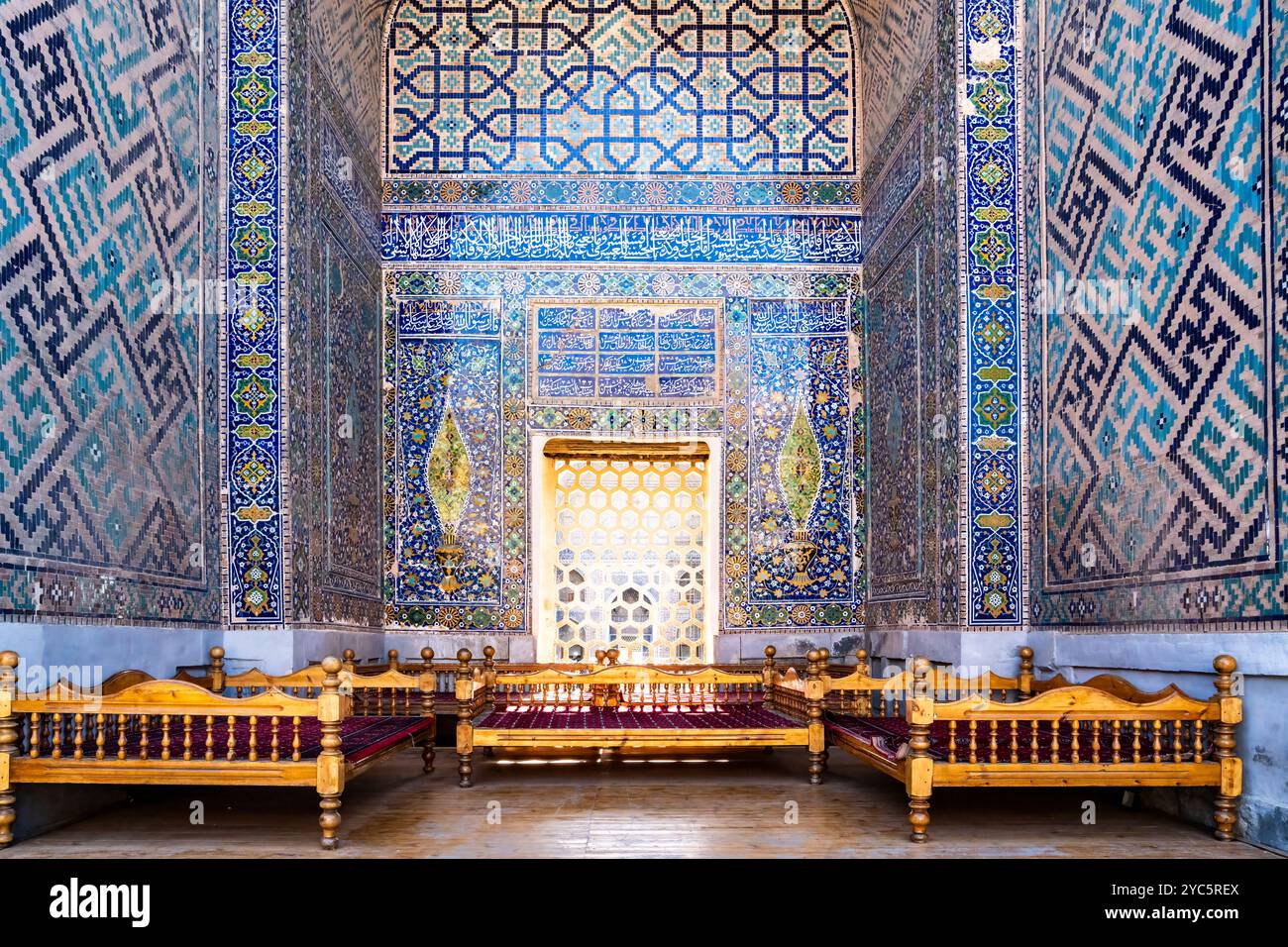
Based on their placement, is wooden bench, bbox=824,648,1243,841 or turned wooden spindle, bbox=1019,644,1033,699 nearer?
wooden bench, bbox=824,648,1243,841

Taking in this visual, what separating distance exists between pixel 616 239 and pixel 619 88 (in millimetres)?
1223

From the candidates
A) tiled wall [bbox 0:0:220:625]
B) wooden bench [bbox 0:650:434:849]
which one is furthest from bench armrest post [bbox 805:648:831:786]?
tiled wall [bbox 0:0:220:625]

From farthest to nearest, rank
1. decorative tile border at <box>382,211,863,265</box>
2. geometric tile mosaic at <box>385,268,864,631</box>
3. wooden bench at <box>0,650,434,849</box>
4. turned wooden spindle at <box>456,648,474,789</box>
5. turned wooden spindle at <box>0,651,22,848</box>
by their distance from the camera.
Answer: decorative tile border at <box>382,211,863,265</box>
geometric tile mosaic at <box>385,268,864,631</box>
turned wooden spindle at <box>456,648,474,789</box>
wooden bench at <box>0,650,434,849</box>
turned wooden spindle at <box>0,651,22,848</box>

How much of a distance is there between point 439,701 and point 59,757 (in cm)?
287

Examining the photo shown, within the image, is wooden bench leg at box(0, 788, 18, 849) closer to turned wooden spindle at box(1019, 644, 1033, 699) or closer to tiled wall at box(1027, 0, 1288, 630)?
tiled wall at box(1027, 0, 1288, 630)

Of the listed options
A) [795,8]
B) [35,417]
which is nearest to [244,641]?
[35,417]

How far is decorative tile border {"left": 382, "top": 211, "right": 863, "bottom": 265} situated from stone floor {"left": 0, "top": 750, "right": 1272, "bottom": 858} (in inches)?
163

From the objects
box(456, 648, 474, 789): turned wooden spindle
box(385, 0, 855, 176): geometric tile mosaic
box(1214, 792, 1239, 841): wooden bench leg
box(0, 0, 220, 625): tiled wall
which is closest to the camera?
box(1214, 792, 1239, 841): wooden bench leg

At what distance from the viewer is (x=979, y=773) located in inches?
164

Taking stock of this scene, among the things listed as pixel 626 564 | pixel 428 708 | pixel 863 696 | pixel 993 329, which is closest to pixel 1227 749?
pixel 863 696

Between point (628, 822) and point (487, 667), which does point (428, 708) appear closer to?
point (487, 667)

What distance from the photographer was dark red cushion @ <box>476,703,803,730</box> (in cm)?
540

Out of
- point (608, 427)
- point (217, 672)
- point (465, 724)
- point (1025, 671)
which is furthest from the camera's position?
point (608, 427)

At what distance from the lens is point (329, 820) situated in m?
4.00
